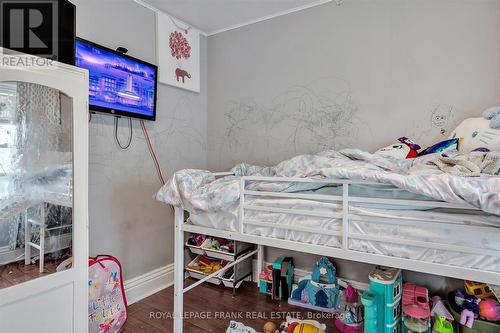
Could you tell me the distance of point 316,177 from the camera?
138cm

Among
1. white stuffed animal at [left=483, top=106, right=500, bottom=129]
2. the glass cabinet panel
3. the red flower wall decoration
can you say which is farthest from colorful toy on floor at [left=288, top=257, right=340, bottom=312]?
the red flower wall decoration

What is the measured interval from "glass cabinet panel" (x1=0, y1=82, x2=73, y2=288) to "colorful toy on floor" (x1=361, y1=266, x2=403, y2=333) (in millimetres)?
1575

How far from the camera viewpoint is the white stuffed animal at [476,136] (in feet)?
5.10

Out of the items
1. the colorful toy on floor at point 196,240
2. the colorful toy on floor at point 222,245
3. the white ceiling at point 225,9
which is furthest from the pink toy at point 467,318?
the white ceiling at point 225,9

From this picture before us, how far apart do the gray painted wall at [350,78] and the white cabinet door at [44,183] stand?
1511 mm

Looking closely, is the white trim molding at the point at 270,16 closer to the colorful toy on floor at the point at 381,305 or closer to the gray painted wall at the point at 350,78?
the gray painted wall at the point at 350,78

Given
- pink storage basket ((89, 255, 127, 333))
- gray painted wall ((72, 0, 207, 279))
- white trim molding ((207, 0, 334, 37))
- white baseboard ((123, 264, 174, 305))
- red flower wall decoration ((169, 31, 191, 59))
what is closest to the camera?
pink storage basket ((89, 255, 127, 333))

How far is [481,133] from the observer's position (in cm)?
161

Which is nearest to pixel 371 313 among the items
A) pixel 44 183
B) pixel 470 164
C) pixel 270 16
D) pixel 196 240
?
pixel 470 164

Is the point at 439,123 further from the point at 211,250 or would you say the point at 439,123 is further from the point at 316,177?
the point at 211,250

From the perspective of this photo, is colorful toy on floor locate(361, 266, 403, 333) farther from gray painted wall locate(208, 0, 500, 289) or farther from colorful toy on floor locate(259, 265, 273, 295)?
colorful toy on floor locate(259, 265, 273, 295)

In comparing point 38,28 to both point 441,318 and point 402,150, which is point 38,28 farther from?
point 441,318

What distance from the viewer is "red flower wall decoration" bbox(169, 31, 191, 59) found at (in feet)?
8.20

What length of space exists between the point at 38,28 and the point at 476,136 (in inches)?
92.2
